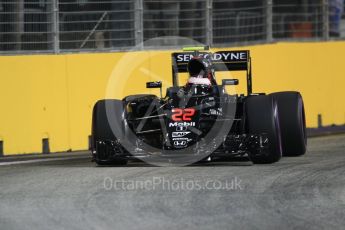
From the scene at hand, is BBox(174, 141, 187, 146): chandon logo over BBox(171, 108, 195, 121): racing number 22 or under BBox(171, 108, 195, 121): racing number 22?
under

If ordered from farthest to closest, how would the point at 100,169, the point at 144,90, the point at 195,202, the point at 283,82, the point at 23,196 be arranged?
the point at 283,82, the point at 144,90, the point at 100,169, the point at 23,196, the point at 195,202

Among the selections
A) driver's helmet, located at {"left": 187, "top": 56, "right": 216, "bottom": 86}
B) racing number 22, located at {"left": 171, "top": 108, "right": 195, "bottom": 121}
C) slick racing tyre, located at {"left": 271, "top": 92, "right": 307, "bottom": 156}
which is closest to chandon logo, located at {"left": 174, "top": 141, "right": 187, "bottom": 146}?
racing number 22, located at {"left": 171, "top": 108, "right": 195, "bottom": 121}

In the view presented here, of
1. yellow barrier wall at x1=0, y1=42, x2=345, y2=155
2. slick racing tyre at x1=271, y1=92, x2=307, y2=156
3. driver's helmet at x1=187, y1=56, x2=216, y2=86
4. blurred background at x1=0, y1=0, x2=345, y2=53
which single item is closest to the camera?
slick racing tyre at x1=271, y1=92, x2=307, y2=156

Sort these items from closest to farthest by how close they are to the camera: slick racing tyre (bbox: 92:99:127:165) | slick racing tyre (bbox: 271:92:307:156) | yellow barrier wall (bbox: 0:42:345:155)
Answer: slick racing tyre (bbox: 92:99:127:165) → slick racing tyre (bbox: 271:92:307:156) → yellow barrier wall (bbox: 0:42:345:155)

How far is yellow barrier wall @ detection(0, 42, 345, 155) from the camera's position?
14766 millimetres

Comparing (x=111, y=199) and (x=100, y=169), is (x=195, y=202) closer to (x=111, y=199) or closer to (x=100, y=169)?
(x=111, y=199)

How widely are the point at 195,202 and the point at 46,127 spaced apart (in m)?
7.06

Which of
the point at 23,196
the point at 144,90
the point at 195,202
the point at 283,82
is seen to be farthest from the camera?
the point at 283,82

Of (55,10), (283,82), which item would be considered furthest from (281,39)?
(55,10)

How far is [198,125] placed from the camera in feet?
37.0

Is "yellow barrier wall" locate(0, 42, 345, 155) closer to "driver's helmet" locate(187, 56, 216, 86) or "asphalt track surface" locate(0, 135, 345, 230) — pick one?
"asphalt track surface" locate(0, 135, 345, 230)

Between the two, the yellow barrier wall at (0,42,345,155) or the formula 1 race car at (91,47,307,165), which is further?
the yellow barrier wall at (0,42,345,155)

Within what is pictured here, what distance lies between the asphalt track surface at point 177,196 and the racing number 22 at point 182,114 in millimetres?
664

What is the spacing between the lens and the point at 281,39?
17.7 meters
